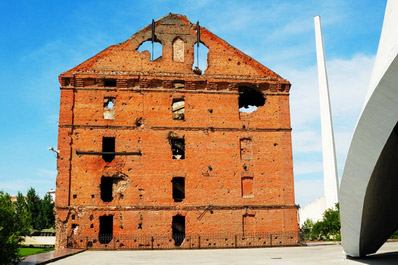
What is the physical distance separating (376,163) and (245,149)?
1373 centimetres

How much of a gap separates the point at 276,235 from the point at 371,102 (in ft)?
49.1

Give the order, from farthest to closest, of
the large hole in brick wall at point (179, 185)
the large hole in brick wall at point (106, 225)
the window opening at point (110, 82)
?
the window opening at point (110, 82), the large hole in brick wall at point (179, 185), the large hole in brick wall at point (106, 225)

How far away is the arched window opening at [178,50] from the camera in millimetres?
23375

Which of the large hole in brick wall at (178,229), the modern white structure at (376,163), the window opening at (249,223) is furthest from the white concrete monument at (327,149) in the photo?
the modern white structure at (376,163)

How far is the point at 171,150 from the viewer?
22.0 meters

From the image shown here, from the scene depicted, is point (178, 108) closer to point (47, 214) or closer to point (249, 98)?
point (249, 98)

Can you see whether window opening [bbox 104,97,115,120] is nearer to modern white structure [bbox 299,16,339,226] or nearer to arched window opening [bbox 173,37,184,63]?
arched window opening [bbox 173,37,184,63]

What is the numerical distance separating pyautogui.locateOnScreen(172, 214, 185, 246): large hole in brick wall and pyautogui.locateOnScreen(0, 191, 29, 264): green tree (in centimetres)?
1102

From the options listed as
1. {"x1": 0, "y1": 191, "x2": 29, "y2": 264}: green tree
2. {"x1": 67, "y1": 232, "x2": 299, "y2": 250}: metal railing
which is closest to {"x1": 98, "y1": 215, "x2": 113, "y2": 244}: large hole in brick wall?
{"x1": 67, "y1": 232, "x2": 299, "y2": 250}: metal railing

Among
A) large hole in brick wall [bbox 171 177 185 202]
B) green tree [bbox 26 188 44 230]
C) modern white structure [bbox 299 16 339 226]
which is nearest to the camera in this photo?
large hole in brick wall [bbox 171 177 185 202]

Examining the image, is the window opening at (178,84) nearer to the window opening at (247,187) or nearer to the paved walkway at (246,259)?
the window opening at (247,187)

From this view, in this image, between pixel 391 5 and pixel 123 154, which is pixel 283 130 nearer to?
pixel 123 154

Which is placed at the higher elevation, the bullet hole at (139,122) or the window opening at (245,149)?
the bullet hole at (139,122)

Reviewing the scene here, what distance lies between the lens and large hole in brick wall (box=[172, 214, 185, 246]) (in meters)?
21.2
